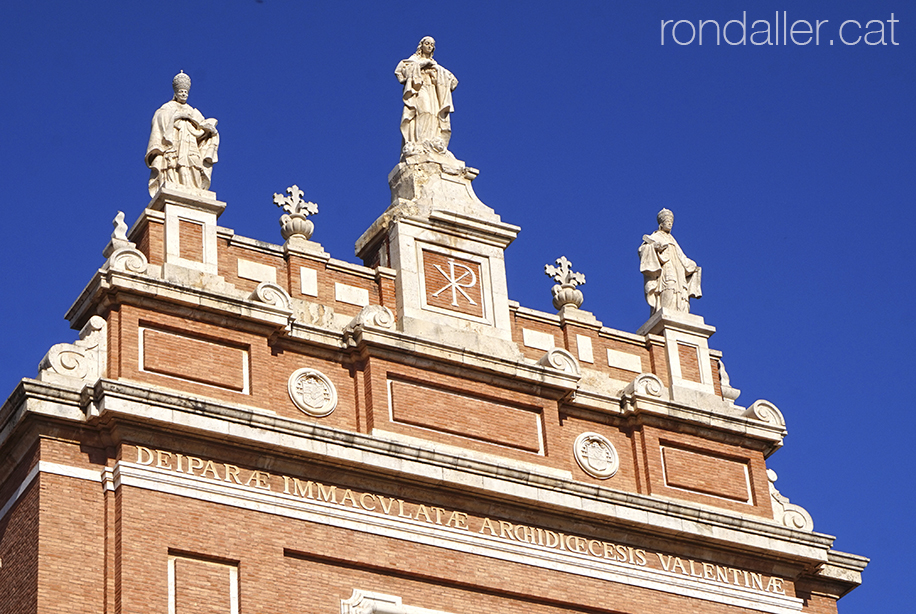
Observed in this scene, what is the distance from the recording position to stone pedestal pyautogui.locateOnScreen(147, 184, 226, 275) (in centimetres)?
2734

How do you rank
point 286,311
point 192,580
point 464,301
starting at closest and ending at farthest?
point 192,580, point 286,311, point 464,301

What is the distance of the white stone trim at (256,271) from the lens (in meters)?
27.9

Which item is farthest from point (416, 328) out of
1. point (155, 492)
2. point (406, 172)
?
point (155, 492)

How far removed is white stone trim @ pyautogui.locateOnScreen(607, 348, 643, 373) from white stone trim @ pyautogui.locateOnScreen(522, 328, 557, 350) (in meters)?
0.91

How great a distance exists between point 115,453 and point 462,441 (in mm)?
4894

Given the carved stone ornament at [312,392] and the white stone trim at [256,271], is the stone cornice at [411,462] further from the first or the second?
the white stone trim at [256,271]

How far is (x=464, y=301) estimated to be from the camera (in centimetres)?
2917

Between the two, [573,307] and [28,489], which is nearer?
[28,489]

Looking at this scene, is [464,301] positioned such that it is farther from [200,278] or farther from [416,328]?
[200,278]

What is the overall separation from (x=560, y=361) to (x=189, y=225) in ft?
18.2

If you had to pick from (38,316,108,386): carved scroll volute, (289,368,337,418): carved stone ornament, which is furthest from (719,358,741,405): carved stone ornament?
(38,316,108,386): carved scroll volute

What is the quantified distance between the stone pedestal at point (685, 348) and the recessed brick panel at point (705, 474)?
3.05 ft

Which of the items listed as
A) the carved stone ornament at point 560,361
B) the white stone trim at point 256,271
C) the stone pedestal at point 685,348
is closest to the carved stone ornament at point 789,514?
the stone pedestal at point 685,348

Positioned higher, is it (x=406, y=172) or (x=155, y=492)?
(x=406, y=172)
